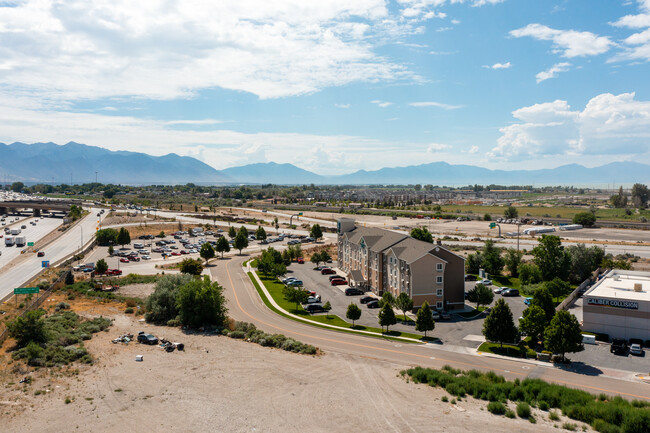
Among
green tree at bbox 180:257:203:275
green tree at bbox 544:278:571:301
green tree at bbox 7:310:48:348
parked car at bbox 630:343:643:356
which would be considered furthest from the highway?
parked car at bbox 630:343:643:356

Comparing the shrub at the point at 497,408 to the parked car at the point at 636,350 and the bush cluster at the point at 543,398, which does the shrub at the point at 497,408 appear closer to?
the bush cluster at the point at 543,398

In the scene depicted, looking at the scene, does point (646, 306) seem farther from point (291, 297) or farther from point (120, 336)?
point (120, 336)

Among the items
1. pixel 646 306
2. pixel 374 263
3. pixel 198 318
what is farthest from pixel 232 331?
pixel 646 306

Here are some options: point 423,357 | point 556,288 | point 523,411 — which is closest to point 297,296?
point 423,357

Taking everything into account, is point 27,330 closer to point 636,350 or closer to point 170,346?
point 170,346

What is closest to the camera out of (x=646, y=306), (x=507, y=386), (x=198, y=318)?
(x=507, y=386)

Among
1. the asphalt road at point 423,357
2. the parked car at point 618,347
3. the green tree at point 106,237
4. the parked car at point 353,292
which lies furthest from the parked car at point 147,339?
the green tree at point 106,237
